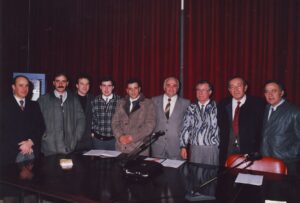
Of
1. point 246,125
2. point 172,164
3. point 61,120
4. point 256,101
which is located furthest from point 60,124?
point 256,101

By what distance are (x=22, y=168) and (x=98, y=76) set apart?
3.59 meters

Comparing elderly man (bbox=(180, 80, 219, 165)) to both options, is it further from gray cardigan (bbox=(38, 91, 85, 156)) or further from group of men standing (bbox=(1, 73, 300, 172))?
gray cardigan (bbox=(38, 91, 85, 156))

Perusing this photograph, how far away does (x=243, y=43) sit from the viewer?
4.68m

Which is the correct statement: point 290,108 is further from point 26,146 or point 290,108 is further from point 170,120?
point 26,146

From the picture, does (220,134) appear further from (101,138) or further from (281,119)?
(101,138)

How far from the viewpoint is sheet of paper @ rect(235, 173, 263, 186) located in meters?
2.28

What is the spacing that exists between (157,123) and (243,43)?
179 centimetres

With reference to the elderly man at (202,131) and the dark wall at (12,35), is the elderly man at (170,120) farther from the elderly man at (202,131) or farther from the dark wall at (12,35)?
the dark wall at (12,35)

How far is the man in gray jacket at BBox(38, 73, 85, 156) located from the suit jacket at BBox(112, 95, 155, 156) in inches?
18.2

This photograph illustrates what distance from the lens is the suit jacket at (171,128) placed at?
12.9 feet

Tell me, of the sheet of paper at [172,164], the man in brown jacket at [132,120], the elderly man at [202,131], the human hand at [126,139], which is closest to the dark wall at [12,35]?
the man in brown jacket at [132,120]

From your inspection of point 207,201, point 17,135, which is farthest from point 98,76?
point 207,201

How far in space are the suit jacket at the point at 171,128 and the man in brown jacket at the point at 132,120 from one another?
0.13 meters

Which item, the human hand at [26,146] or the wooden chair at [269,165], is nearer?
the wooden chair at [269,165]
